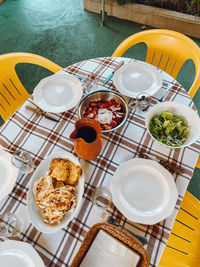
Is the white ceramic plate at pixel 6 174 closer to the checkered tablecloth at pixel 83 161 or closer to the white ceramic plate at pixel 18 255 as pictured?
the checkered tablecloth at pixel 83 161

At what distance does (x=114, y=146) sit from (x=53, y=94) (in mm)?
473

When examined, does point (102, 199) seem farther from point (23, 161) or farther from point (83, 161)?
point (23, 161)

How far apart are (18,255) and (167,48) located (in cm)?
155

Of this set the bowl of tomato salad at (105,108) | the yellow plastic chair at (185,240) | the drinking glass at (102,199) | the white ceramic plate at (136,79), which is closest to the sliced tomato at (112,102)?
the bowl of tomato salad at (105,108)

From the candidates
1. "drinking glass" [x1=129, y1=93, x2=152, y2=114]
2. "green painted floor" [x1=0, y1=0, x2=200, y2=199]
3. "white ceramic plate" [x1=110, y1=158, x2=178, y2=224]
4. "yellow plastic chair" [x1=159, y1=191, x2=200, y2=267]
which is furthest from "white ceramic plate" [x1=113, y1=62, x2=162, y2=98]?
"green painted floor" [x1=0, y1=0, x2=200, y2=199]

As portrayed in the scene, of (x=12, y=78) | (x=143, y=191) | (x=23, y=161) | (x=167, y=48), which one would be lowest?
(x=23, y=161)

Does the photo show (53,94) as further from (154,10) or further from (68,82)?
(154,10)

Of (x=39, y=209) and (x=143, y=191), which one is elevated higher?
(x=143, y=191)

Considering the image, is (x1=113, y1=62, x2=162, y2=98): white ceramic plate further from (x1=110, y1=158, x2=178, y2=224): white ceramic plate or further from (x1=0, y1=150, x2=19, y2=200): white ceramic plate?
(x1=0, y1=150, x2=19, y2=200): white ceramic plate

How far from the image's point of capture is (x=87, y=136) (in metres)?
0.96

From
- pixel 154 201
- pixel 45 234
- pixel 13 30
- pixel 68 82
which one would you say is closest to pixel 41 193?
pixel 45 234

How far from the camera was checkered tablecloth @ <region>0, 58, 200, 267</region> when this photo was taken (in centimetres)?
88

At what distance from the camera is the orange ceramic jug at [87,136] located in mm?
911

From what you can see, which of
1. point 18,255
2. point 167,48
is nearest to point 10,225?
point 18,255
